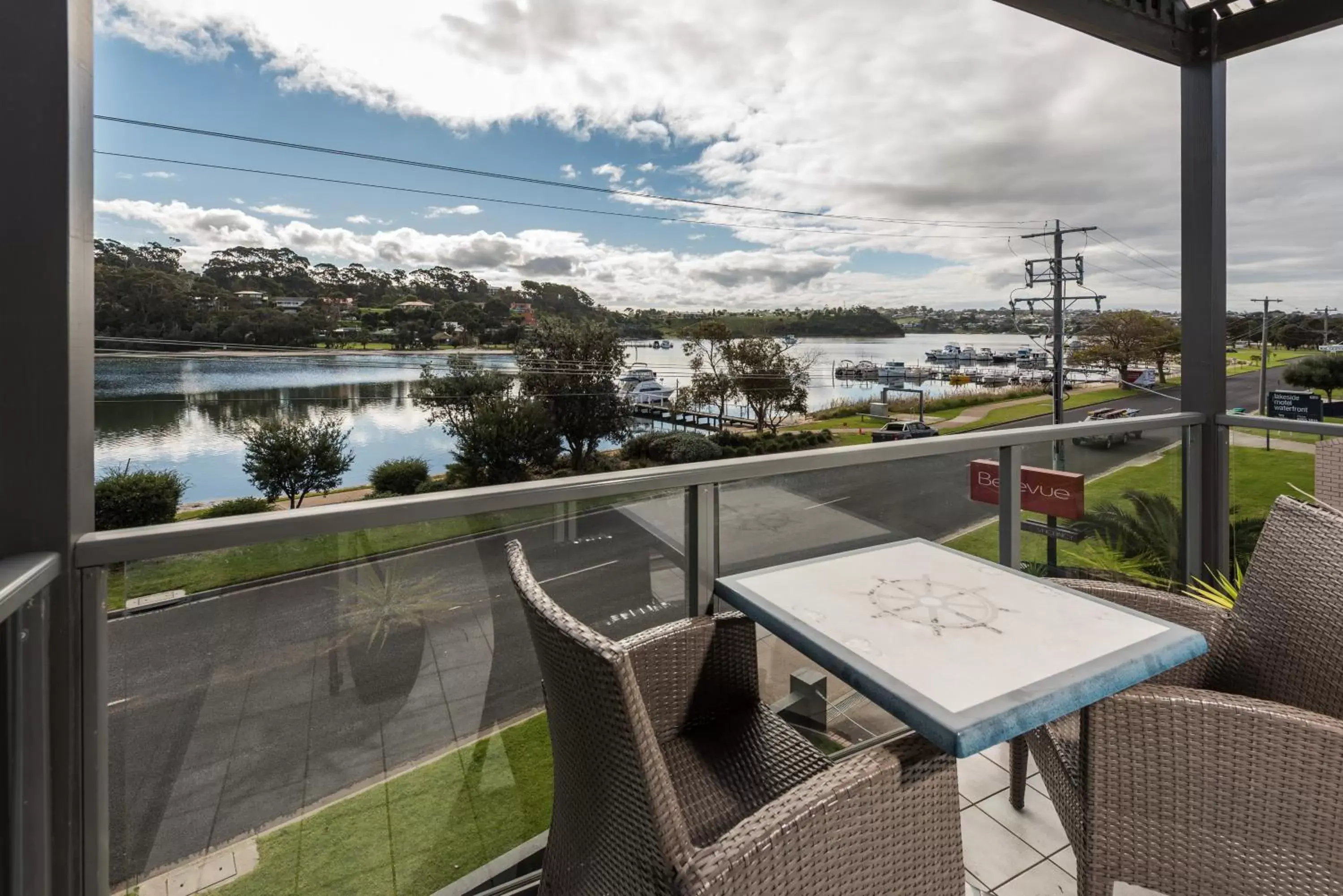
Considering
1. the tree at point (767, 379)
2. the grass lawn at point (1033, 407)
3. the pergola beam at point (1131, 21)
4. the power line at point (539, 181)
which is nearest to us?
the pergola beam at point (1131, 21)

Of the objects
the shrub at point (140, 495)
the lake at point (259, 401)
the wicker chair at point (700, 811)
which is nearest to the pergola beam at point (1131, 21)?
the wicker chair at point (700, 811)

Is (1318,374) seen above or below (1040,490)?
above

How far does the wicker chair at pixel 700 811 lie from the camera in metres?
0.83

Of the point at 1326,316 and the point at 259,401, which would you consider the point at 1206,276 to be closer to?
the point at 1326,316

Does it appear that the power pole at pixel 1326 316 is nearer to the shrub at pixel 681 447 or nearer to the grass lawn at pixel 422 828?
the grass lawn at pixel 422 828

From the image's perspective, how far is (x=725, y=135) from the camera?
13.3 m

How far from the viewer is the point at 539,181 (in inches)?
511

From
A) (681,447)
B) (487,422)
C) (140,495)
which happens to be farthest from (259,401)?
(681,447)

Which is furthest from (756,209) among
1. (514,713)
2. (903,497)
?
(514,713)

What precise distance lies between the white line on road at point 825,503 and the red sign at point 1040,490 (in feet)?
2.37

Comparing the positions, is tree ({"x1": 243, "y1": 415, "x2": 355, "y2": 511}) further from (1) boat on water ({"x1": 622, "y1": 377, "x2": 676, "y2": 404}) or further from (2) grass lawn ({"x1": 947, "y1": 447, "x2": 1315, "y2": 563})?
(2) grass lawn ({"x1": 947, "y1": 447, "x2": 1315, "y2": 563})

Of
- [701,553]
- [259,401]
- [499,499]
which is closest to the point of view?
[499,499]

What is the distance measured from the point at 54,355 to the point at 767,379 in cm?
1231

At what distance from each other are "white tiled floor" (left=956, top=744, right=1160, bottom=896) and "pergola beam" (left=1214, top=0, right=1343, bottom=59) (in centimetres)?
366
